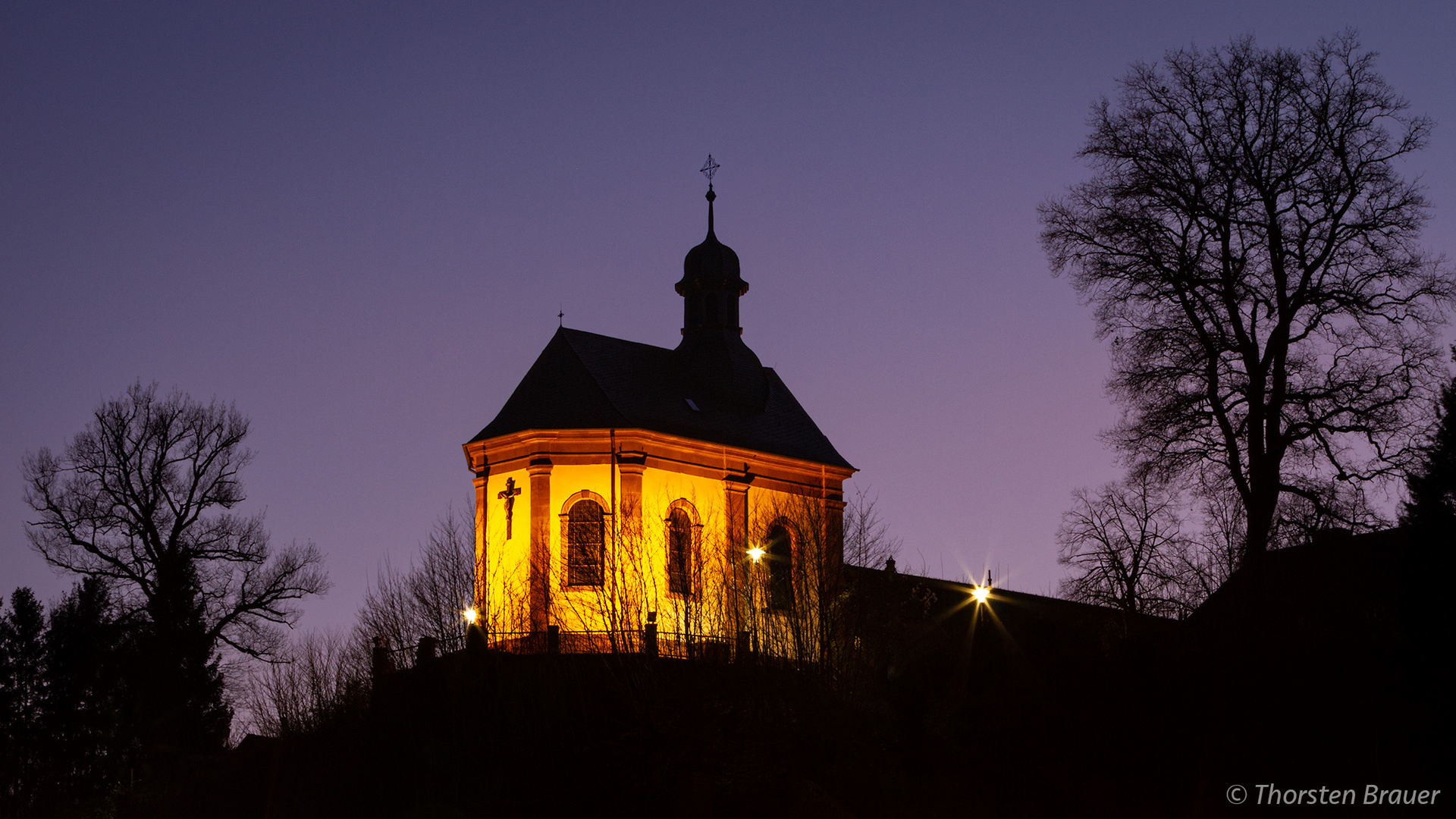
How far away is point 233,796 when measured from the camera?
103ft

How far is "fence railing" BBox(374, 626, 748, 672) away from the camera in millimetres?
26891

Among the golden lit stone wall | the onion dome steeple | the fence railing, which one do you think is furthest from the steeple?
the fence railing

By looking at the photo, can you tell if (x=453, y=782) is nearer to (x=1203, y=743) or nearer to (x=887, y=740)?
(x=887, y=740)

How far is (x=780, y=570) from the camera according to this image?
3688cm

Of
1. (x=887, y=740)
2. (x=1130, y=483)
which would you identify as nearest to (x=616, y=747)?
(x=887, y=740)

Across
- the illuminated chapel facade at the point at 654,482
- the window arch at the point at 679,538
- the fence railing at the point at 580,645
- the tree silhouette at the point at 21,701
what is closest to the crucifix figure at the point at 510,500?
the illuminated chapel facade at the point at 654,482

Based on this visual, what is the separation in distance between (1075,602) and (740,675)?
10737 millimetres

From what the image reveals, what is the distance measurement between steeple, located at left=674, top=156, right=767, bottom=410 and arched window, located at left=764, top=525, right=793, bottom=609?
4.51 metres

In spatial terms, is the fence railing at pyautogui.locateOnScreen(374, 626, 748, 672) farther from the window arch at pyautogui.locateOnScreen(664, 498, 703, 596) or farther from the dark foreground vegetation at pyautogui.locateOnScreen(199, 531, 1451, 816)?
the window arch at pyautogui.locateOnScreen(664, 498, 703, 596)

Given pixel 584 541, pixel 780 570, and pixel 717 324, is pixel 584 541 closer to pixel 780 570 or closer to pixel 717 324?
pixel 780 570

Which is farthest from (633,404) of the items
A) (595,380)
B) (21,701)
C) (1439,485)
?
(21,701)

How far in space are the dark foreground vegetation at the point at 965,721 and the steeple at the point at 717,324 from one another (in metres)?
14.1

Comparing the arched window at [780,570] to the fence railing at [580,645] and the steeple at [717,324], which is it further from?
the steeple at [717,324]

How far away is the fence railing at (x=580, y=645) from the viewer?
26.9 metres
